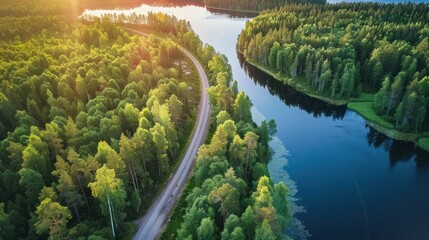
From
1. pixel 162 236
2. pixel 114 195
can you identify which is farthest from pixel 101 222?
pixel 162 236

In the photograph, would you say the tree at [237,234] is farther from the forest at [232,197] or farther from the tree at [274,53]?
the tree at [274,53]

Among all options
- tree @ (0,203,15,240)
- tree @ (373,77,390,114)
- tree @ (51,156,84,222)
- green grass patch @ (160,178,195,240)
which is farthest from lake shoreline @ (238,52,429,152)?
tree @ (0,203,15,240)

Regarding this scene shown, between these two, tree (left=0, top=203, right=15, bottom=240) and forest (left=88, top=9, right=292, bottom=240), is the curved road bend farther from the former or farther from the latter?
tree (left=0, top=203, right=15, bottom=240)

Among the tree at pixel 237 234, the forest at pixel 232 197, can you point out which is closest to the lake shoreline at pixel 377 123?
the forest at pixel 232 197

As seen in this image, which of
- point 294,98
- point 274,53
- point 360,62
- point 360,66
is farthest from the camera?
point 274,53

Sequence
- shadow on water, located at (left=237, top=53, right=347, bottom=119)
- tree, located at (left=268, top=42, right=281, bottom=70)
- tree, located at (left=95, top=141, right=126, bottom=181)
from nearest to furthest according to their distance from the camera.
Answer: tree, located at (left=95, top=141, right=126, bottom=181) → shadow on water, located at (left=237, top=53, right=347, bottom=119) → tree, located at (left=268, top=42, right=281, bottom=70)

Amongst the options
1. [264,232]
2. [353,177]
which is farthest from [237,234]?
[353,177]

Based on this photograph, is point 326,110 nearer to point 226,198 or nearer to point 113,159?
point 226,198
